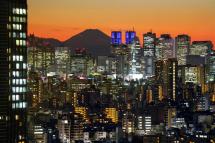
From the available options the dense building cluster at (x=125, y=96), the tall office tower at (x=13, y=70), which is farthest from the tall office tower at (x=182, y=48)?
the tall office tower at (x=13, y=70)

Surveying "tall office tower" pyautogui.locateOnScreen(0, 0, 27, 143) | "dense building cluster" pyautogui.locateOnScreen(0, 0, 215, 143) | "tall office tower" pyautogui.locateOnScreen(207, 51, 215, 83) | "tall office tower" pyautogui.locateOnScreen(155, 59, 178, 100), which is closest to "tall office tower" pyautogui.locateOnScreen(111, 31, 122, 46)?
"dense building cluster" pyautogui.locateOnScreen(0, 0, 215, 143)

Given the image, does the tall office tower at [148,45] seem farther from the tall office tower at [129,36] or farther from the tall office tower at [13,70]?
the tall office tower at [13,70]

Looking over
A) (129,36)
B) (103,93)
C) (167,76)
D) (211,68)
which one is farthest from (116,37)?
(103,93)

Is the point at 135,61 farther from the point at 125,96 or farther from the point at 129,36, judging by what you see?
the point at 125,96

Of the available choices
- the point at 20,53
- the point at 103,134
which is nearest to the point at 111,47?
the point at 103,134

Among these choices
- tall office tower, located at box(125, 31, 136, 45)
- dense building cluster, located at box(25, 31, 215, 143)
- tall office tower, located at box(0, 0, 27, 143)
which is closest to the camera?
tall office tower, located at box(0, 0, 27, 143)

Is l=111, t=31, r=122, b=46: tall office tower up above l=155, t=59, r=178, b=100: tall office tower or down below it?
above

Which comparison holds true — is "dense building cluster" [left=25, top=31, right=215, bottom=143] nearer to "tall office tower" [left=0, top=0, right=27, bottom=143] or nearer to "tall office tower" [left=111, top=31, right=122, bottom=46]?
"tall office tower" [left=111, top=31, right=122, bottom=46]
